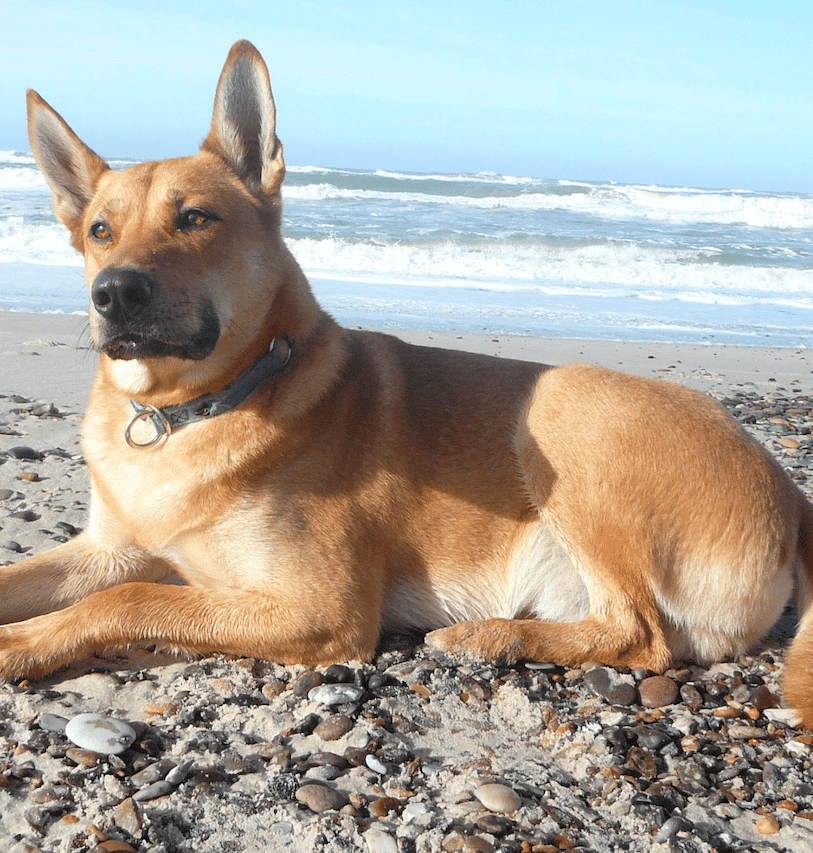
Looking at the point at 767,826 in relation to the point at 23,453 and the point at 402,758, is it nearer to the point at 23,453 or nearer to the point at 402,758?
the point at 402,758

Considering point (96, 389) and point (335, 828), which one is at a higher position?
point (96, 389)

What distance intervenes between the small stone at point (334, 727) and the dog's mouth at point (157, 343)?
4.60 ft

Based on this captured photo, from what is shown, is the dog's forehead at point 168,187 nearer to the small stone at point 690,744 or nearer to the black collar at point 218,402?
the black collar at point 218,402

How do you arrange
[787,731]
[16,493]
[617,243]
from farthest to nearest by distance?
[617,243] < [16,493] < [787,731]

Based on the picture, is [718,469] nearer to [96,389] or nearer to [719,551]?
[719,551]

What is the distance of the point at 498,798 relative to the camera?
2.50m

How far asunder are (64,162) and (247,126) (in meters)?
0.83

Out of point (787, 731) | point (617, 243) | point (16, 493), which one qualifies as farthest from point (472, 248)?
point (787, 731)

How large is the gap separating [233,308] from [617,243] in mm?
19921

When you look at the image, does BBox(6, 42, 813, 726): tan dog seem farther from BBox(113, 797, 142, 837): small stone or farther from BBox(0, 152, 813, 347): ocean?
BBox(0, 152, 813, 347): ocean

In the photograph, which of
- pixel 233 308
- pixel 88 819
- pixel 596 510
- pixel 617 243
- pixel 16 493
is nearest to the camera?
pixel 88 819

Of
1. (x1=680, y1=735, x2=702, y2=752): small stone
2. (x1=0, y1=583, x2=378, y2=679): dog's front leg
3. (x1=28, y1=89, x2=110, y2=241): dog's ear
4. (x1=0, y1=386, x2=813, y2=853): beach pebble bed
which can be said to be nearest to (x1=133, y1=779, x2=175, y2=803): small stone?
(x1=0, y1=386, x2=813, y2=853): beach pebble bed

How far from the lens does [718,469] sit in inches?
139

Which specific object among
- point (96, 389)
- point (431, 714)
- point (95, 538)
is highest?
point (96, 389)
